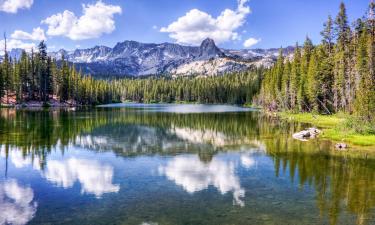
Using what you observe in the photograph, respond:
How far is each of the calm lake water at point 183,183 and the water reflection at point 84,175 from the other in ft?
0.23

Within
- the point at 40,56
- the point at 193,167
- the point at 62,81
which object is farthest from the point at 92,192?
the point at 40,56

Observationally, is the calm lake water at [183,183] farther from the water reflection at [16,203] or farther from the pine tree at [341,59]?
the pine tree at [341,59]

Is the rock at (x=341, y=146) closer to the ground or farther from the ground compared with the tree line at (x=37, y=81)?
closer to the ground

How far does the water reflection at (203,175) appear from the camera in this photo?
2271 cm

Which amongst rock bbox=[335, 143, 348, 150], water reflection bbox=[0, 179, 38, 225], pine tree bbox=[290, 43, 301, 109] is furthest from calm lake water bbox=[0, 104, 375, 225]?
pine tree bbox=[290, 43, 301, 109]

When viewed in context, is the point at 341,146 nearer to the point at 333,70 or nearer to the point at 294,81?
the point at 333,70

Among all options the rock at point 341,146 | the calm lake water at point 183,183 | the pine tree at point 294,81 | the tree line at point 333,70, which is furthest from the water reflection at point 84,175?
the pine tree at point 294,81

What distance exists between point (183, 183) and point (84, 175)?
7.98 metres

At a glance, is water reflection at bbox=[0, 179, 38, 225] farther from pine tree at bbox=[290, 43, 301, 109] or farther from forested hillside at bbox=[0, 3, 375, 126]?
pine tree at bbox=[290, 43, 301, 109]

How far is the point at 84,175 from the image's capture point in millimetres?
26359

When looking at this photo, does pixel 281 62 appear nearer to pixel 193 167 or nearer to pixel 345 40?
pixel 345 40

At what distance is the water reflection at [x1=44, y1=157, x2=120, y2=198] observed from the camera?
22.7m

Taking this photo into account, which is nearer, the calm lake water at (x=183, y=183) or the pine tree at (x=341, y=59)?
the calm lake water at (x=183, y=183)

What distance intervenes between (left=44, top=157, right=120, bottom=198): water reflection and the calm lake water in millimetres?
71
